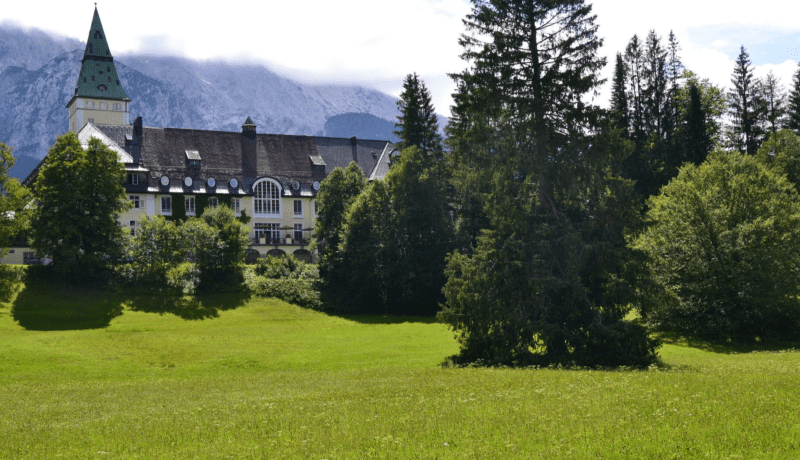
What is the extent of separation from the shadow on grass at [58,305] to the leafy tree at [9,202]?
3416mm

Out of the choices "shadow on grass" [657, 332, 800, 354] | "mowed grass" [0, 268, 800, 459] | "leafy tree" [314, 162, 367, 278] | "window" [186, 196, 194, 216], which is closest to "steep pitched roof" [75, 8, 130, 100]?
"window" [186, 196, 194, 216]

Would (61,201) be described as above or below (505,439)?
above

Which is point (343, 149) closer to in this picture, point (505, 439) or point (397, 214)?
point (397, 214)

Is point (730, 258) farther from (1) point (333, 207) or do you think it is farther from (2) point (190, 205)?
(2) point (190, 205)

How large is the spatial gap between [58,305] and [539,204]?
3792 centimetres

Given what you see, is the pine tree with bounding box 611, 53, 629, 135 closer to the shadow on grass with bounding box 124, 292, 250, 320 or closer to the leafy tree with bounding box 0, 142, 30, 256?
the shadow on grass with bounding box 124, 292, 250, 320

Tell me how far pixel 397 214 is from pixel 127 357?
1036 inches

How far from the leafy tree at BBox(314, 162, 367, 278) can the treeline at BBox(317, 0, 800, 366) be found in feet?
0.82

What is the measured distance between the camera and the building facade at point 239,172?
7869cm

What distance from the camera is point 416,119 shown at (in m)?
64.9

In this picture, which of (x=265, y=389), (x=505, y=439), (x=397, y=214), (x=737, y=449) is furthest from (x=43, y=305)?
(x=737, y=449)

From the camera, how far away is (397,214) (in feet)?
180

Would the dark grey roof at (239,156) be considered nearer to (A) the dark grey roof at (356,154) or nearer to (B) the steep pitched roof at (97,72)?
(A) the dark grey roof at (356,154)

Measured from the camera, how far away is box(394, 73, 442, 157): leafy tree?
212ft
